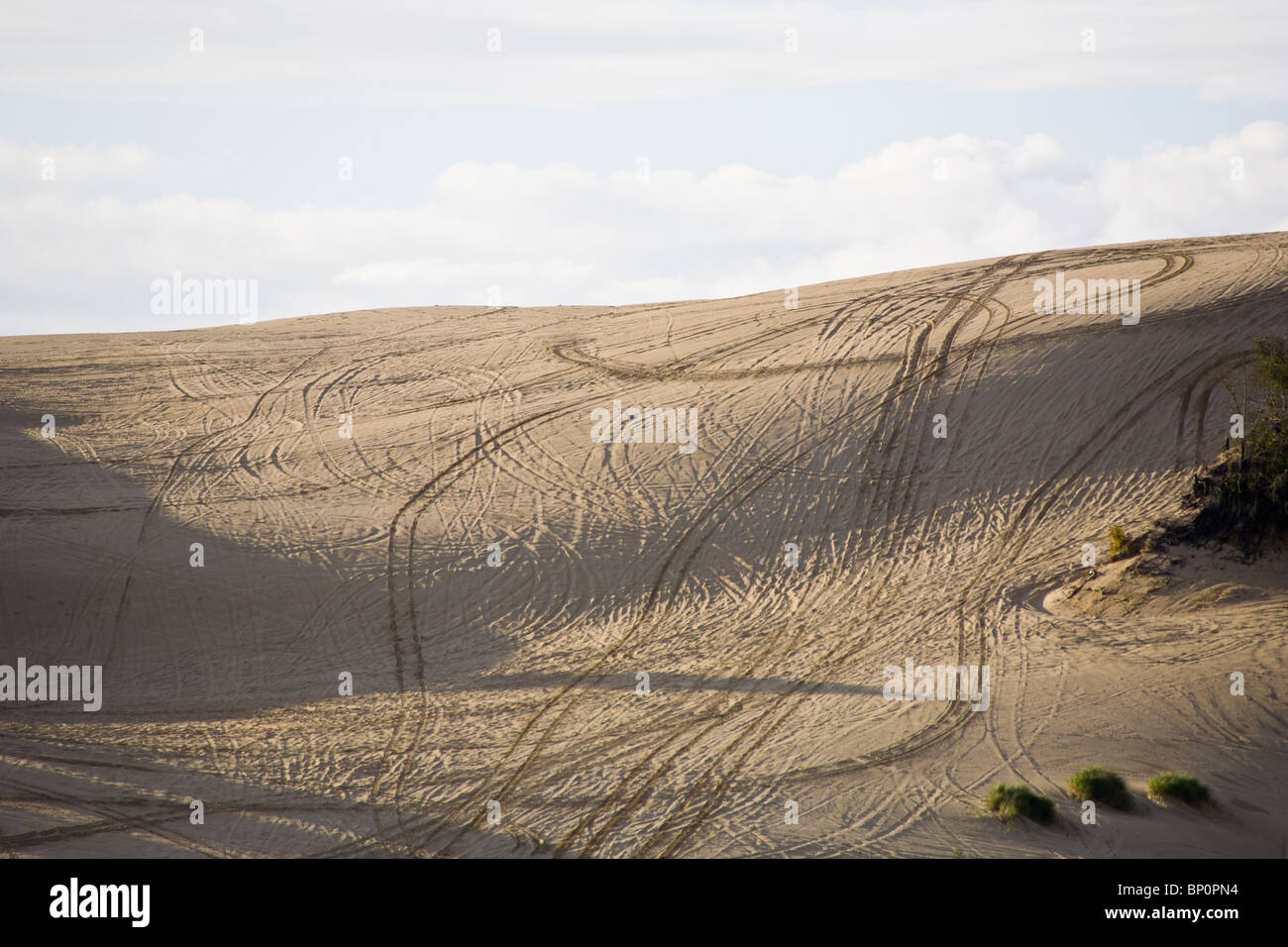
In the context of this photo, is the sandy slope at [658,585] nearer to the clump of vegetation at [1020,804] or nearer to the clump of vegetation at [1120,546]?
the clump of vegetation at [1020,804]

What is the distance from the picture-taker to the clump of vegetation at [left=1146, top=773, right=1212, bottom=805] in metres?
10.9

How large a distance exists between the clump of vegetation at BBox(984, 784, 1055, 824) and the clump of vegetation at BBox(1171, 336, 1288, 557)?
820 centimetres

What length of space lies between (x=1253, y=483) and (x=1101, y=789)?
26.9 ft

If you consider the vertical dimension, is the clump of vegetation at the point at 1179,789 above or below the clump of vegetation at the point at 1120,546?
below

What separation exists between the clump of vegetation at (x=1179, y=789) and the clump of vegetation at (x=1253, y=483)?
6.80 meters

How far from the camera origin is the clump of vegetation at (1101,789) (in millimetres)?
10773

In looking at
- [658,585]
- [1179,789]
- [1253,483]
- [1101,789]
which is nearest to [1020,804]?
[1101,789]

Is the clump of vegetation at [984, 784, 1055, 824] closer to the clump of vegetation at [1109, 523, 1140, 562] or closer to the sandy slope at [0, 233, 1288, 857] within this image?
the sandy slope at [0, 233, 1288, 857]

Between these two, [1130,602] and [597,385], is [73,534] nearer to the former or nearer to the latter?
[597,385]

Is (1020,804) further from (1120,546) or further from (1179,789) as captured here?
(1120,546)

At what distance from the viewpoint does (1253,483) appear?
53.9ft

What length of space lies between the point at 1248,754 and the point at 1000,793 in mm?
3504

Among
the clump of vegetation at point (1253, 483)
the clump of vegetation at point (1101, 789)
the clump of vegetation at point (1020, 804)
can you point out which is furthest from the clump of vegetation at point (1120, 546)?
the clump of vegetation at point (1020, 804)

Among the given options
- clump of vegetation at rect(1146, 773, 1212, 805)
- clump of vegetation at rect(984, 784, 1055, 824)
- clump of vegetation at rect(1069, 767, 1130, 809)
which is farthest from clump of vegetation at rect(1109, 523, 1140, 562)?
clump of vegetation at rect(984, 784, 1055, 824)
